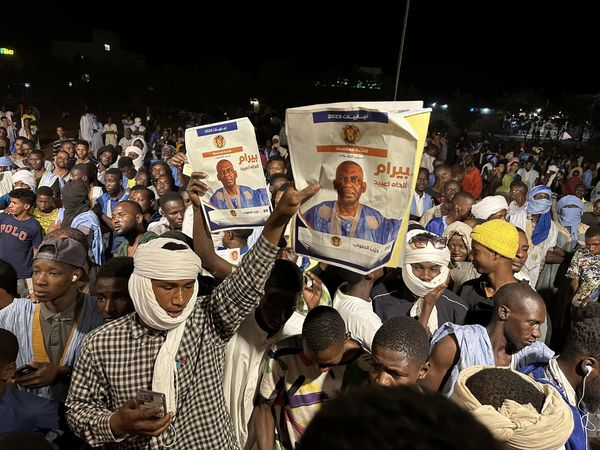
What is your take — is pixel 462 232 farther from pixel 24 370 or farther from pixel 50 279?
pixel 24 370

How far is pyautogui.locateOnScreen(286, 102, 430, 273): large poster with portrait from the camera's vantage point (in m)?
2.12

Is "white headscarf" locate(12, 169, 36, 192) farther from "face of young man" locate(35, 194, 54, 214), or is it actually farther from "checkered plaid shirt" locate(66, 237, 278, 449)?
"checkered plaid shirt" locate(66, 237, 278, 449)

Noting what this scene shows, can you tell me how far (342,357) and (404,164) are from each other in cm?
128

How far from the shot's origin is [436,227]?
20.2ft

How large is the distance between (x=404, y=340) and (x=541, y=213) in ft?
16.9

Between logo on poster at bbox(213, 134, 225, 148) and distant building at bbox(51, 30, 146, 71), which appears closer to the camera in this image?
logo on poster at bbox(213, 134, 225, 148)

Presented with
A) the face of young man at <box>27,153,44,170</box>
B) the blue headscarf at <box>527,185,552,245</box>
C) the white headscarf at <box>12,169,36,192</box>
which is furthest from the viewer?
the face of young man at <box>27,153,44,170</box>

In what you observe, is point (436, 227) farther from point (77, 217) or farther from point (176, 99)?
point (176, 99)

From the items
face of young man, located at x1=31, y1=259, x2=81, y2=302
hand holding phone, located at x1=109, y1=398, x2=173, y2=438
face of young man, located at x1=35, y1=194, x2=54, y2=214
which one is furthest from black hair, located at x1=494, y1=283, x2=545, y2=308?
face of young man, located at x1=35, y1=194, x2=54, y2=214

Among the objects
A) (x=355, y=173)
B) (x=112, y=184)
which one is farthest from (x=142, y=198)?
(x=355, y=173)

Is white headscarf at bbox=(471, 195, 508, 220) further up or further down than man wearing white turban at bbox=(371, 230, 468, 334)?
further up

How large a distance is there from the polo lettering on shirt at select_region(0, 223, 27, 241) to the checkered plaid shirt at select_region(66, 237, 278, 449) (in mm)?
3846

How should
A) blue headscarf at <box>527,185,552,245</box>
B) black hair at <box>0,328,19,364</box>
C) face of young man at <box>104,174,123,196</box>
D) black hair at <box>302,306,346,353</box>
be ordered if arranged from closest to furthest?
black hair at <box>0,328,19,364</box>, black hair at <box>302,306,346,353</box>, blue headscarf at <box>527,185,552,245</box>, face of young man at <box>104,174,123,196</box>

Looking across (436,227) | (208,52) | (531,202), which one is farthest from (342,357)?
(208,52)
